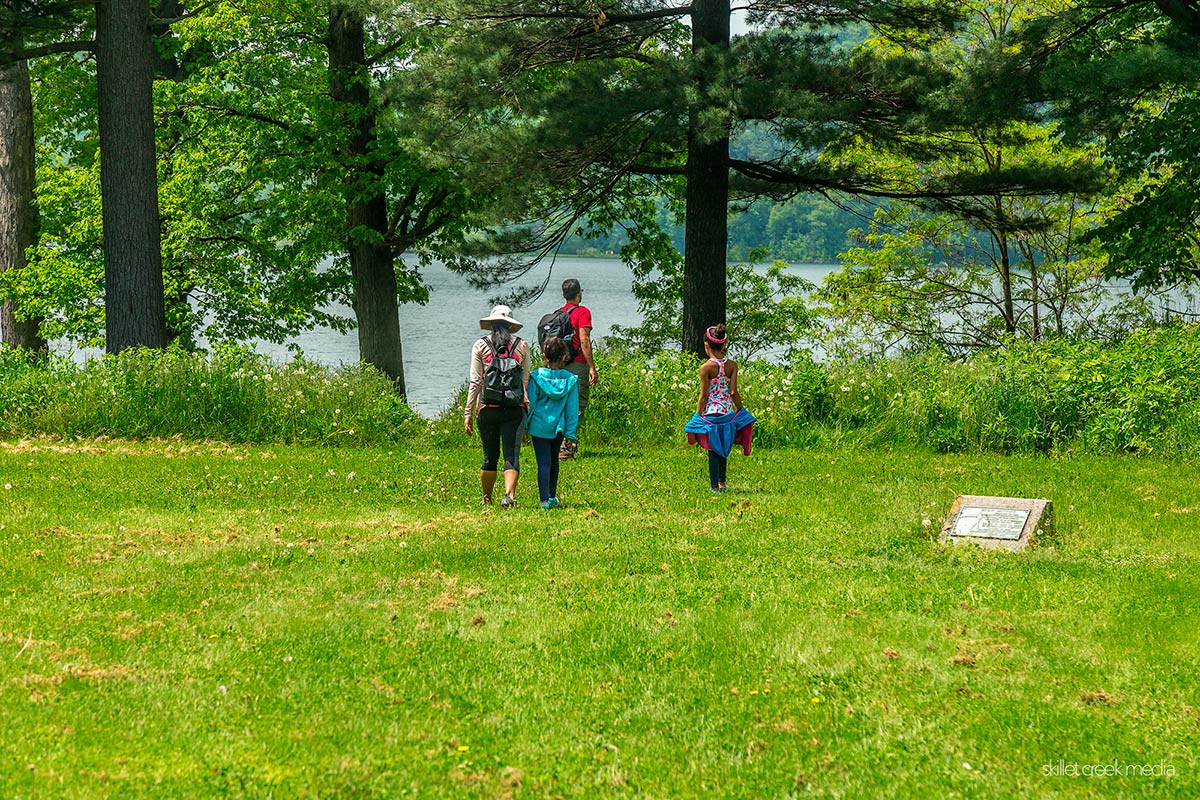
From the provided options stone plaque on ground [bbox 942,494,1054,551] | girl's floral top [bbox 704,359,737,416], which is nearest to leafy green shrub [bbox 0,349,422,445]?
girl's floral top [bbox 704,359,737,416]

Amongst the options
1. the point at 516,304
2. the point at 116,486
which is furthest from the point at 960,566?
the point at 516,304

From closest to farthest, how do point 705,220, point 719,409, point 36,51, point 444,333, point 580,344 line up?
1. point 719,409
2. point 580,344
3. point 36,51
4. point 705,220
5. point 444,333

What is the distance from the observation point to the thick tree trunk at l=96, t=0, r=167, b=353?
15.6 m

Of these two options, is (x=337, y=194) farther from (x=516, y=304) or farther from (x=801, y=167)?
(x=801, y=167)

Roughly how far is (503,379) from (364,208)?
1238 centimetres

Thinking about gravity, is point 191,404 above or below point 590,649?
above

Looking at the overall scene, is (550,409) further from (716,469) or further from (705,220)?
(705,220)

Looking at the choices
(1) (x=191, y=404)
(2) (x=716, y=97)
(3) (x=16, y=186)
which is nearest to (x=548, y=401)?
(1) (x=191, y=404)

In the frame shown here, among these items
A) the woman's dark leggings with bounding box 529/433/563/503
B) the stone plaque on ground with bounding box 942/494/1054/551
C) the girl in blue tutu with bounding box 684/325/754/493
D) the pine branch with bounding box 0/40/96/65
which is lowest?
the stone plaque on ground with bounding box 942/494/1054/551

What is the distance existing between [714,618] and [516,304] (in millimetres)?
13237

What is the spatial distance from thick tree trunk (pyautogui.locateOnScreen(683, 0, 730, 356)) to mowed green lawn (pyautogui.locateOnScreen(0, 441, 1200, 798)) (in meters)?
7.31

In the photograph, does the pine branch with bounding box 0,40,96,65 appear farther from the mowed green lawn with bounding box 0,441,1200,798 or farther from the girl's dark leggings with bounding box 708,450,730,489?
the girl's dark leggings with bounding box 708,450,730,489

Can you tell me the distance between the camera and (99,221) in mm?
21266

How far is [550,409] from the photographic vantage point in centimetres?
985
